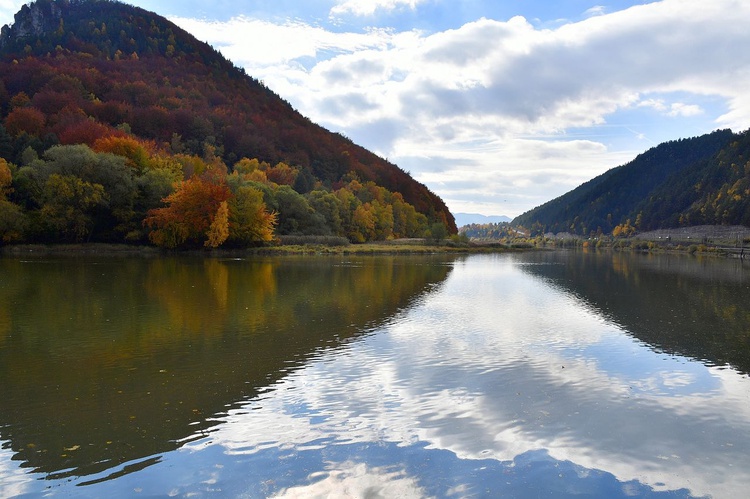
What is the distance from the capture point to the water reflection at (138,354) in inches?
379

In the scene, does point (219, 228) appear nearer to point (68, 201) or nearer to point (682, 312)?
point (68, 201)

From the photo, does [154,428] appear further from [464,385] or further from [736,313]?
[736,313]

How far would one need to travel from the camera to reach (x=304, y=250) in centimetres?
8494

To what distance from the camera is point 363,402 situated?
12023 millimetres

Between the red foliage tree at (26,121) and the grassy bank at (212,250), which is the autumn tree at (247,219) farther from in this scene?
the red foliage tree at (26,121)

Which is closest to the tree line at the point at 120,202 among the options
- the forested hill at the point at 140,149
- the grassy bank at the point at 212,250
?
the forested hill at the point at 140,149

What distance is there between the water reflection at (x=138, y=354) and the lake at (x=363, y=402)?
77 mm

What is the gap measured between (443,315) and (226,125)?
154 meters

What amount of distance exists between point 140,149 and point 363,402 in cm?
8448

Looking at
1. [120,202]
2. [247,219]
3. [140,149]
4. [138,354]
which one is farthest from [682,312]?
[140,149]

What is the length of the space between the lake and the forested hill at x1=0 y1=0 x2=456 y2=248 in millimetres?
49222

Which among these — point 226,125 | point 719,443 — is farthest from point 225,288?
point 226,125

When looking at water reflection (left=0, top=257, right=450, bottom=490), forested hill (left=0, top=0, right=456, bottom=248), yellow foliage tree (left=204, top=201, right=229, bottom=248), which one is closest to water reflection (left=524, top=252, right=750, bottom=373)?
water reflection (left=0, top=257, right=450, bottom=490)

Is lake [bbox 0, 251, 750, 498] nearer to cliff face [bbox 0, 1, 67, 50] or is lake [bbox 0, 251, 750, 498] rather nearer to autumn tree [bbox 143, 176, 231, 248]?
autumn tree [bbox 143, 176, 231, 248]
